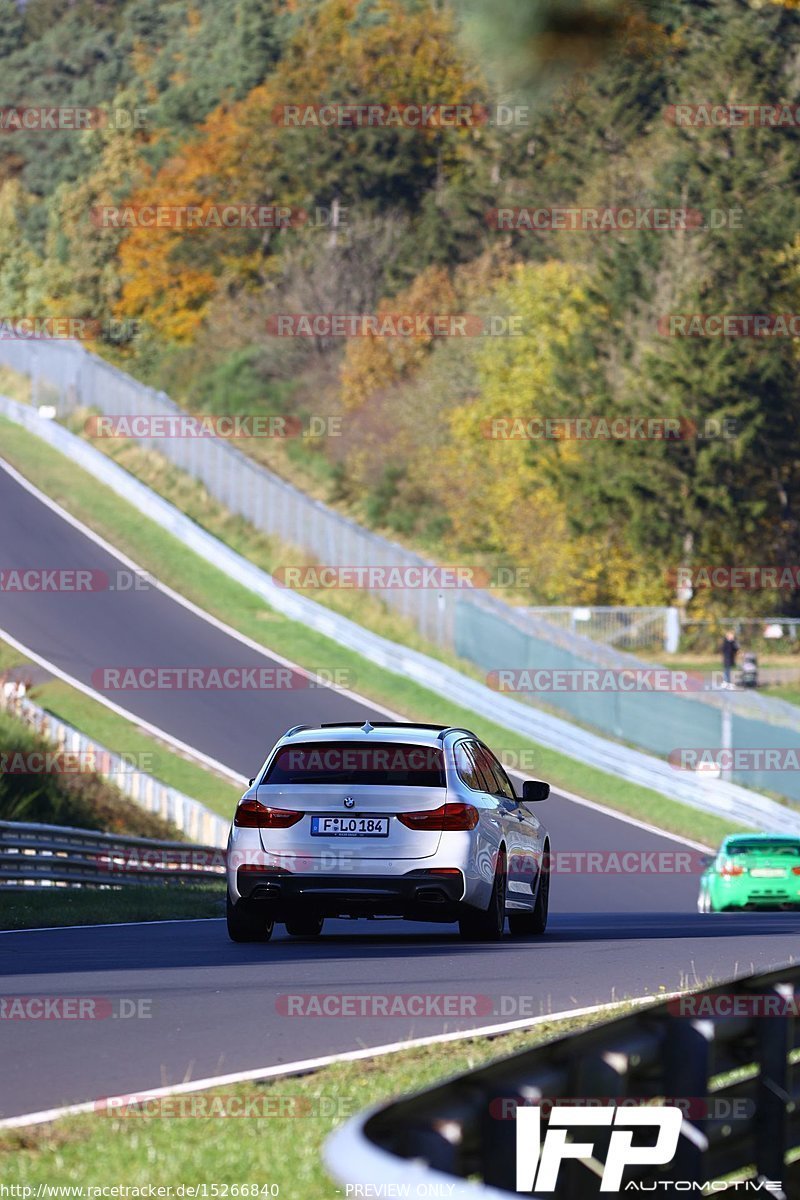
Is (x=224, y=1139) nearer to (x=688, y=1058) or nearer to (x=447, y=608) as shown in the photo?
(x=688, y=1058)

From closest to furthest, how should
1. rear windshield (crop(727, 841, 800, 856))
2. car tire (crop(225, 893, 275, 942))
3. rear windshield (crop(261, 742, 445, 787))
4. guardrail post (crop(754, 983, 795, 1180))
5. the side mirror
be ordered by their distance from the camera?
guardrail post (crop(754, 983, 795, 1180)), rear windshield (crop(261, 742, 445, 787)), car tire (crop(225, 893, 275, 942)), the side mirror, rear windshield (crop(727, 841, 800, 856))

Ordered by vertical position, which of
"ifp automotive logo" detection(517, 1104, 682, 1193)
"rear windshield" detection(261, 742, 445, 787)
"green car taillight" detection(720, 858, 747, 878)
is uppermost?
"ifp automotive logo" detection(517, 1104, 682, 1193)

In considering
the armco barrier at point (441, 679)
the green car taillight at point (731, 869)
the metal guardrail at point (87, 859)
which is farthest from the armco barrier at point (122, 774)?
the armco barrier at point (441, 679)

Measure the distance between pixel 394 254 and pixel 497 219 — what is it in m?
5.68

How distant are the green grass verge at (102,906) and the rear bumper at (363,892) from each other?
141 inches

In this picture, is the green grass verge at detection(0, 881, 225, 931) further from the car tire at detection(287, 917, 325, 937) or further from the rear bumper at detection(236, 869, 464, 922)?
the rear bumper at detection(236, 869, 464, 922)

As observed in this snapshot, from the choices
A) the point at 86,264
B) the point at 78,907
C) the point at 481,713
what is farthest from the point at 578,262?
the point at 78,907

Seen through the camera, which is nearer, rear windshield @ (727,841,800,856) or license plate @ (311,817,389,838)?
license plate @ (311,817,389,838)

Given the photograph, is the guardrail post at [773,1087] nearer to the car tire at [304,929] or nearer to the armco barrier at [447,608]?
the car tire at [304,929]

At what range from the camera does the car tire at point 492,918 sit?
50.7 feet

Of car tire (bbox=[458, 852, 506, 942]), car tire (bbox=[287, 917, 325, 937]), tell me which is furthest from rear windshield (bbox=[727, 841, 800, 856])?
car tire (bbox=[458, 852, 506, 942])

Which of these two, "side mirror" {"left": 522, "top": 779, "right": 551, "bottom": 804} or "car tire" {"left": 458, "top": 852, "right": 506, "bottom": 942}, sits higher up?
"side mirror" {"left": 522, "top": 779, "right": 551, "bottom": 804}

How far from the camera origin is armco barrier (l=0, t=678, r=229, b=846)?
34.2 metres

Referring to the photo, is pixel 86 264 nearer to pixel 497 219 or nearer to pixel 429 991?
pixel 497 219
